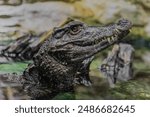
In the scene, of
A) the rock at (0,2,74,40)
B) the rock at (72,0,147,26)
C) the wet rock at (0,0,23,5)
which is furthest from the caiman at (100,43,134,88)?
the wet rock at (0,0,23,5)

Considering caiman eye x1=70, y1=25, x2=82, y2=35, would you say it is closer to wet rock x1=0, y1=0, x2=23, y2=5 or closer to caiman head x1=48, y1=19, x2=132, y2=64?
caiman head x1=48, y1=19, x2=132, y2=64

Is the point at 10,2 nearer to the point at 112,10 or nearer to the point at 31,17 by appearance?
the point at 31,17

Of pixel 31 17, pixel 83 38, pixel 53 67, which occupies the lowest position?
pixel 53 67

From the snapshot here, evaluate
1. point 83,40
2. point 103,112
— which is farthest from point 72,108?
point 83,40

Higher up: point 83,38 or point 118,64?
point 83,38

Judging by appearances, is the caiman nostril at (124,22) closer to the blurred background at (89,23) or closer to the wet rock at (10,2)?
the blurred background at (89,23)

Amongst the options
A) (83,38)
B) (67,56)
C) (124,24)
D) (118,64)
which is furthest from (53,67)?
(124,24)

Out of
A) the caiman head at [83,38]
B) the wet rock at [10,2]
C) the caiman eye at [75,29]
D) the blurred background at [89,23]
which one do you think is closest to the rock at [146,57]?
the blurred background at [89,23]
